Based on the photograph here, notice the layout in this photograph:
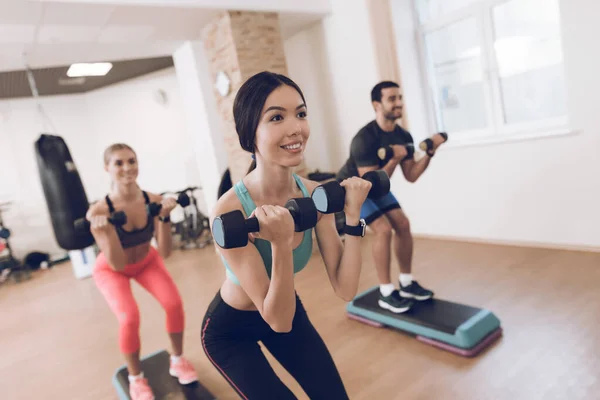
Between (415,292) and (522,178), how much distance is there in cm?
151

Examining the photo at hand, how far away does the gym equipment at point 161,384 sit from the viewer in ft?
7.11

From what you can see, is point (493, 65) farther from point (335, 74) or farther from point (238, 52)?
point (238, 52)

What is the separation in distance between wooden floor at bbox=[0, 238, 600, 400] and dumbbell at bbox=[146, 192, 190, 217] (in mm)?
979

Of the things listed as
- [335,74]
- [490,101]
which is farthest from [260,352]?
[335,74]

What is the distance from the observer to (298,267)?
4.29 ft

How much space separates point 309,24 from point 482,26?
6.14ft

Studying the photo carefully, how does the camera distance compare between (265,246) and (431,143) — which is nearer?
(265,246)

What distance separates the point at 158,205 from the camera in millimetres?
2219

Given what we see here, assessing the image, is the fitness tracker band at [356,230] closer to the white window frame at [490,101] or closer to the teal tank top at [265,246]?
the teal tank top at [265,246]

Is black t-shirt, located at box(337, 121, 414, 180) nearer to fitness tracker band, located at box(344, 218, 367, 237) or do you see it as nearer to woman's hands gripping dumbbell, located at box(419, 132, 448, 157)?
woman's hands gripping dumbbell, located at box(419, 132, 448, 157)

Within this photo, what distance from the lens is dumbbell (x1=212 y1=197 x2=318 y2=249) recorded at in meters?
0.94

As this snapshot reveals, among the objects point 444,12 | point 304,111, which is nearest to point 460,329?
point 304,111

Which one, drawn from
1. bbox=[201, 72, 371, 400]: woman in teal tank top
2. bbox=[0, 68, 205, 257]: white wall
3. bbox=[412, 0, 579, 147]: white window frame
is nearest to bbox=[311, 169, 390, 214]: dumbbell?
bbox=[201, 72, 371, 400]: woman in teal tank top

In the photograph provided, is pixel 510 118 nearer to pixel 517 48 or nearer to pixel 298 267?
pixel 517 48
